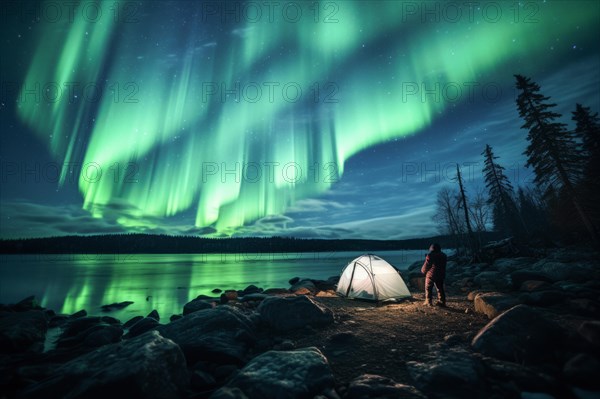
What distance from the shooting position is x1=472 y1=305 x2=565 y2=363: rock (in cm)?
573

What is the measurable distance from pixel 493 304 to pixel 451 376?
5.58 meters

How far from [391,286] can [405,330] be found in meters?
4.92

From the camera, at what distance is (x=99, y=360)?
17.3 ft

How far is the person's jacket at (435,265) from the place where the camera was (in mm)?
11688

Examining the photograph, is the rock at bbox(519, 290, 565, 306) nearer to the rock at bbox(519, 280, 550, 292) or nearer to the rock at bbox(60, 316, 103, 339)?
the rock at bbox(519, 280, 550, 292)

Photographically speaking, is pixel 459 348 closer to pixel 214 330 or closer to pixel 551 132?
pixel 214 330

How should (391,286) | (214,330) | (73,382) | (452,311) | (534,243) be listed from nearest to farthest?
1. (73,382)
2. (214,330)
3. (452,311)
4. (391,286)
5. (534,243)

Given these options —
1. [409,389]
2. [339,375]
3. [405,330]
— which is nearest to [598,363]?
[409,389]

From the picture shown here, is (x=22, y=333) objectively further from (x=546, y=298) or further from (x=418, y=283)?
(x=418, y=283)

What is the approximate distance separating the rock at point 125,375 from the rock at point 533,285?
13.8m

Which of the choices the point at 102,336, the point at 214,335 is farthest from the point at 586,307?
the point at 102,336

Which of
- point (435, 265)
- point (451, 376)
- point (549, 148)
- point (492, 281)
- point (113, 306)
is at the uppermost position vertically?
point (549, 148)

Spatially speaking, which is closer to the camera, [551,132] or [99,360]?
[99,360]

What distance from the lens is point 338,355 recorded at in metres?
6.95
